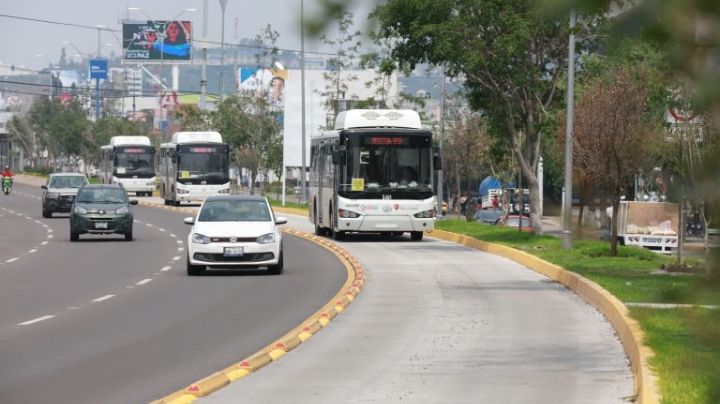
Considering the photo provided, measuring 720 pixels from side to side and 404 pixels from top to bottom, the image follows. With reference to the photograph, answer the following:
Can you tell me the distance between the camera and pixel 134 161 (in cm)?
8694

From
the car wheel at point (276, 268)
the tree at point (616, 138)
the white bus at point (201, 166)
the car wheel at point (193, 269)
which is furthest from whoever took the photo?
the white bus at point (201, 166)

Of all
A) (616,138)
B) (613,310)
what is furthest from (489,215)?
(613,310)

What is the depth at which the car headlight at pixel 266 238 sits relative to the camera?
28641 millimetres

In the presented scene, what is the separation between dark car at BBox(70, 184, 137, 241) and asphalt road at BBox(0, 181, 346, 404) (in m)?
2.28

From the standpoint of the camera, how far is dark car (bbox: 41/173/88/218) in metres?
59.1

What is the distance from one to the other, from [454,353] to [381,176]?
88.0 ft

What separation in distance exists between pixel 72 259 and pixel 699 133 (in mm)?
18349

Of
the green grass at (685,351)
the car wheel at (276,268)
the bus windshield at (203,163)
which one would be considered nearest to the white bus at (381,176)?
the car wheel at (276,268)

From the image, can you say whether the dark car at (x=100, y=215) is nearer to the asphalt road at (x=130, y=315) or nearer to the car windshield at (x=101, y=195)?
the car windshield at (x=101, y=195)

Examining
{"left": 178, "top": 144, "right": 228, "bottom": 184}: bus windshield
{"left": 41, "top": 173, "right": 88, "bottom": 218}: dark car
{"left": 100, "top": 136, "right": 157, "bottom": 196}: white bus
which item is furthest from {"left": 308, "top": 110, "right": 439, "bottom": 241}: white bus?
{"left": 100, "top": 136, "right": 157, "bottom": 196}: white bus

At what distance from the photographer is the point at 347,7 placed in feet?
31.4

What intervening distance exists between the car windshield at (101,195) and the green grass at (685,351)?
26.1m

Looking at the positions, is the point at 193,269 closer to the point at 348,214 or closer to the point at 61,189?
the point at 348,214

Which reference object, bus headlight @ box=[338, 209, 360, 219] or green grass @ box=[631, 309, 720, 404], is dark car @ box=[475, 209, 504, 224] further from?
green grass @ box=[631, 309, 720, 404]
